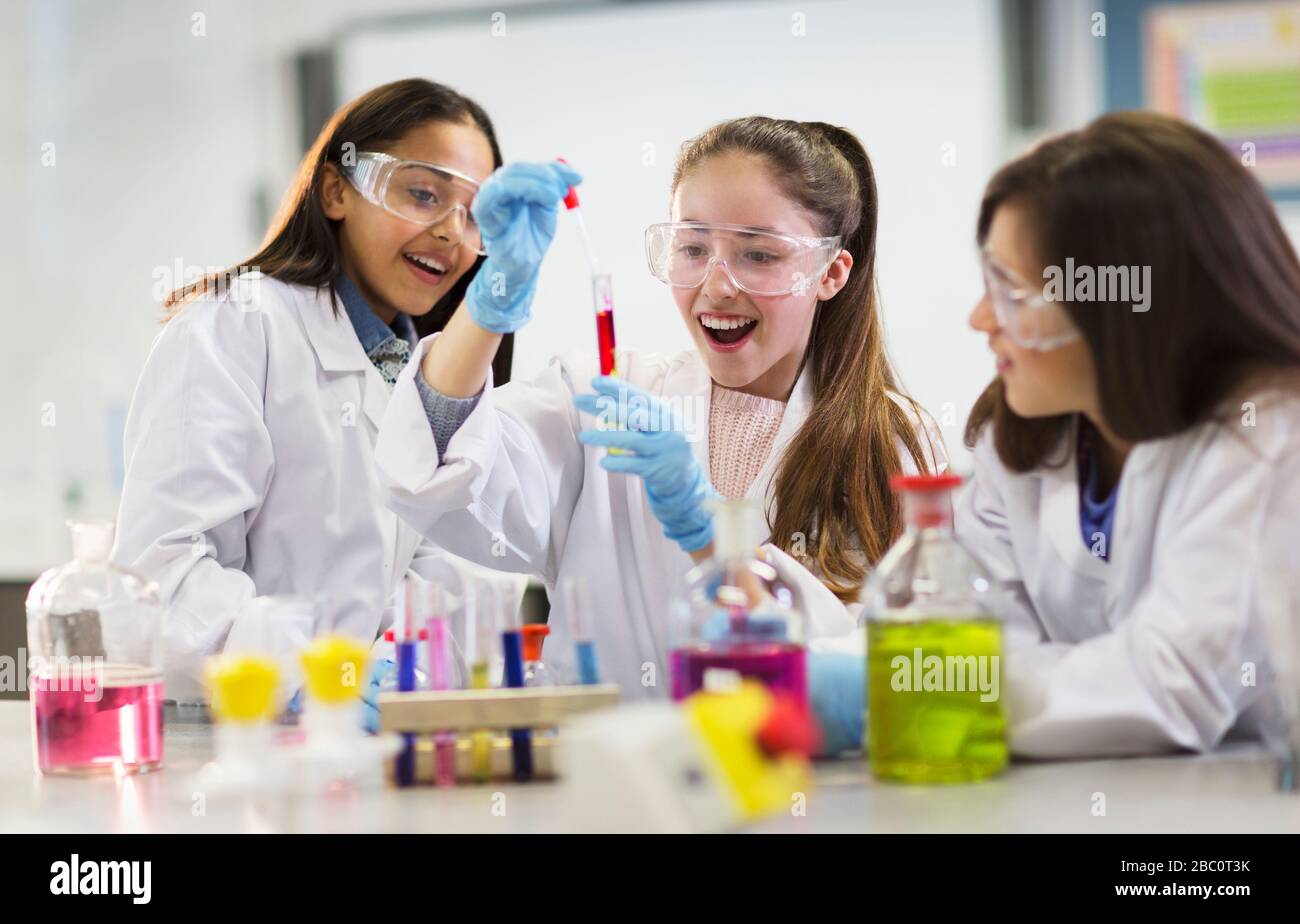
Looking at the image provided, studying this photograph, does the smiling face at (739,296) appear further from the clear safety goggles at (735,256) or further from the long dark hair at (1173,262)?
the long dark hair at (1173,262)

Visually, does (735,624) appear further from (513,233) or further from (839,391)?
(839,391)

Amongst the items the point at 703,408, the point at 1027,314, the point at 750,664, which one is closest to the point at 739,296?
the point at 703,408

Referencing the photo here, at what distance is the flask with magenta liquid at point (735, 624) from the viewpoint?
1.14 m

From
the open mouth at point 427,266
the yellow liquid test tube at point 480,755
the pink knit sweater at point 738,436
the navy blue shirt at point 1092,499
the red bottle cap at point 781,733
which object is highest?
the open mouth at point 427,266

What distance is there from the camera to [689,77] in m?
4.16

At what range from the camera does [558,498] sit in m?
2.08

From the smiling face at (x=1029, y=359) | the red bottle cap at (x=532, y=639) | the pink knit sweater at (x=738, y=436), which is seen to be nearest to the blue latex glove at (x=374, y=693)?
the red bottle cap at (x=532, y=639)

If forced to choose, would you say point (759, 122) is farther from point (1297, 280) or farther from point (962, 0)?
point (962, 0)

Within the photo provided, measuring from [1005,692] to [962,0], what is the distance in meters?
3.19

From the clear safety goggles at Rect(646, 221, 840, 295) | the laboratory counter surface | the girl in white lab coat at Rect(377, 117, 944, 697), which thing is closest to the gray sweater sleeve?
the girl in white lab coat at Rect(377, 117, 944, 697)

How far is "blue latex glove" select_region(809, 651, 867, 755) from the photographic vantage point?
1.30m

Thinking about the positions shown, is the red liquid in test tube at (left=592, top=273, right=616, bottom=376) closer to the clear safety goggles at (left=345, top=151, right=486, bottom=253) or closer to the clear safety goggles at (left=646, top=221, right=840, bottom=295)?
the clear safety goggles at (left=646, top=221, right=840, bottom=295)

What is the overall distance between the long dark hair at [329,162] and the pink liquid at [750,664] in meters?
1.40

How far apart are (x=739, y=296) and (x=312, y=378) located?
0.76 metres
